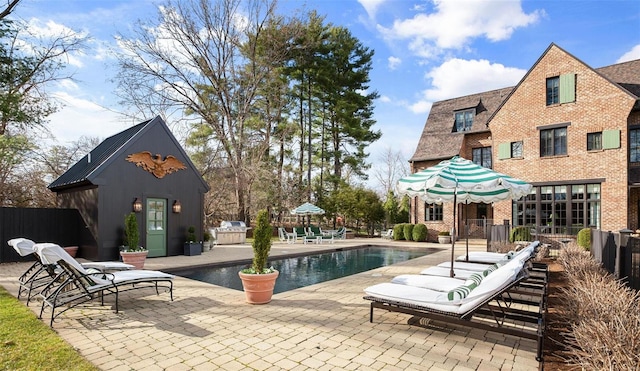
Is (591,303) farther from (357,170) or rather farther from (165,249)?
(357,170)

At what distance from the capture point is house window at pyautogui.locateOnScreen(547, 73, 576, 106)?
1667 cm

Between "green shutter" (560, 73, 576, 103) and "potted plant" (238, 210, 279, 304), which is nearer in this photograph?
"potted plant" (238, 210, 279, 304)

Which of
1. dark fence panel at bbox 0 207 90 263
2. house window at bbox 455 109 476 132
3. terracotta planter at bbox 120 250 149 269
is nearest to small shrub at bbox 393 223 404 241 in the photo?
house window at bbox 455 109 476 132

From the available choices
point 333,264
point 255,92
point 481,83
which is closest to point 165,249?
point 333,264

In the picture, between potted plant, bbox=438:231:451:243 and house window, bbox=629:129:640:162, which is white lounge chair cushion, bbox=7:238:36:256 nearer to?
potted plant, bbox=438:231:451:243

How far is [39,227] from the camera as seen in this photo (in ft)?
37.4

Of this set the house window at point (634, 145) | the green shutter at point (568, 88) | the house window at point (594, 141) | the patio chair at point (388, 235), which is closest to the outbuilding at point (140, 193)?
the patio chair at point (388, 235)

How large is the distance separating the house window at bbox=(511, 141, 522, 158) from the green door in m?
17.6

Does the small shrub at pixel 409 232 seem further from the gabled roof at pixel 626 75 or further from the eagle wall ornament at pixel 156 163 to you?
the eagle wall ornament at pixel 156 163

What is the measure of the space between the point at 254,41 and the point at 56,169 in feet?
45.3

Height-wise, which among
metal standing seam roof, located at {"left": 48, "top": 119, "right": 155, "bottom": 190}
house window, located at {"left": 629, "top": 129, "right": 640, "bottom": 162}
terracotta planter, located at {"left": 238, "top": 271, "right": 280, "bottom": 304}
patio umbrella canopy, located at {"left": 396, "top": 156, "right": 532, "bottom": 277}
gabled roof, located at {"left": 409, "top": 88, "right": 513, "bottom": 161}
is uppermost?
gabled roof, located at {"left": 409, "top": 88, "right": 513, "bottom": 161}

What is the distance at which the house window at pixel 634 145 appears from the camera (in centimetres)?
1566

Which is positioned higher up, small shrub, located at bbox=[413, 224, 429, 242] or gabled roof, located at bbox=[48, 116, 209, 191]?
gabled roof, located at bbox=[48, 116, 209, 191]

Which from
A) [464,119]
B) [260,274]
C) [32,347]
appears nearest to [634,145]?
[464,119]
